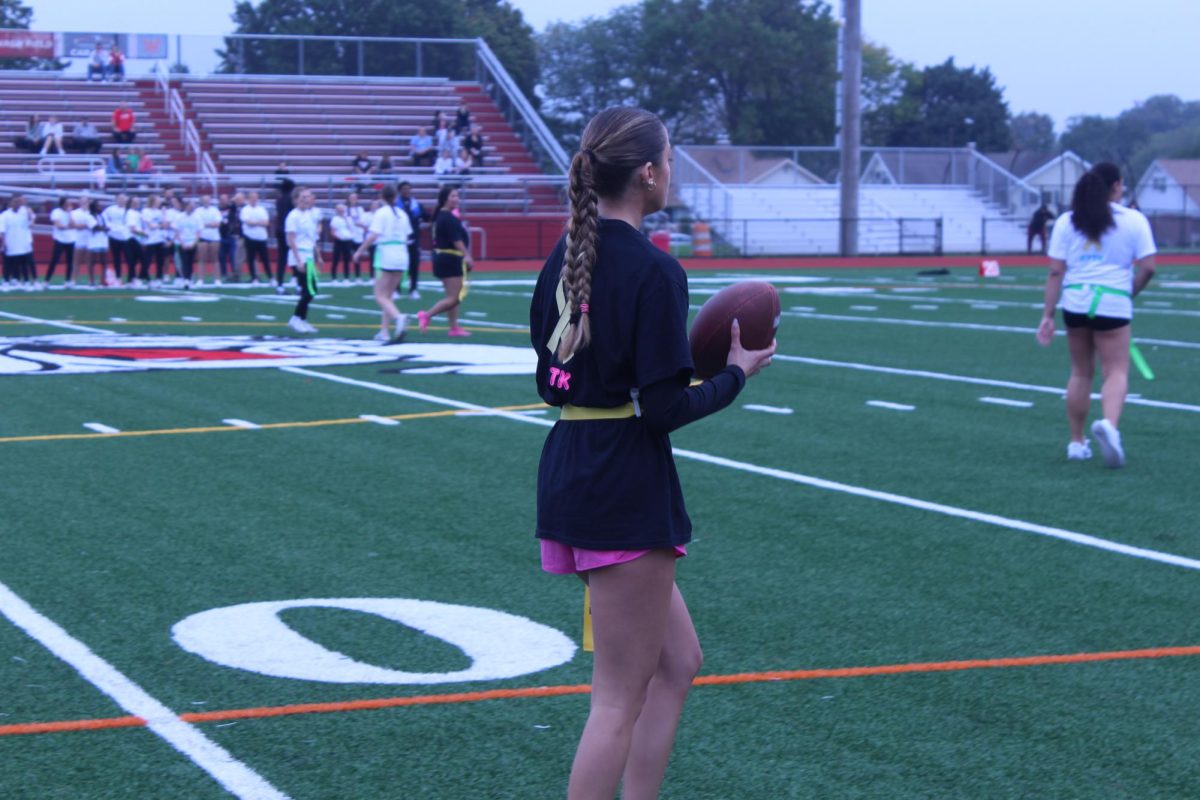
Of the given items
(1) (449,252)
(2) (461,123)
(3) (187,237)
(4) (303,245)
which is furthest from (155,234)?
(2) (461,123)

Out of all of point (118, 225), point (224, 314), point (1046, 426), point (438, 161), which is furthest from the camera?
point (438, 161)

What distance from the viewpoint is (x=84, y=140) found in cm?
3653

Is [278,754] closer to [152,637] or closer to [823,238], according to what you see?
[152,637]

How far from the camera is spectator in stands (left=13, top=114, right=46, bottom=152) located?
121 ft

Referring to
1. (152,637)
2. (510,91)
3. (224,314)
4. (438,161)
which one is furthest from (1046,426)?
(510,91)

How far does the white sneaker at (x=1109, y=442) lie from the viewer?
8945 mm

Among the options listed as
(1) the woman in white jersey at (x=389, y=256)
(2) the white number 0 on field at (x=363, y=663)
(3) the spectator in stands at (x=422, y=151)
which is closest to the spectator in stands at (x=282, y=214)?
(1) the woman in white jersey at (x=389, y=256)

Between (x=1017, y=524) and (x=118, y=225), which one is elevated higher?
(x=118, y=225)

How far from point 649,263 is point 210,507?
5103 millimetres

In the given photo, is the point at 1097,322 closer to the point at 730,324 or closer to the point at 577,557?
the point at 730,324

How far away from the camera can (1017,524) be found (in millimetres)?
7570

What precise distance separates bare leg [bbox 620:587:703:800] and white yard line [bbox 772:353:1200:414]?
352 inches

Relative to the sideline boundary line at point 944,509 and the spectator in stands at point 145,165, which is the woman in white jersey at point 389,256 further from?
the spectator in stands at point 145,165

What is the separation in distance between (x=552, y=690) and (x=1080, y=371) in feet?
17.2
